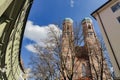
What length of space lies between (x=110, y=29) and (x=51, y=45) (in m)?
7.21

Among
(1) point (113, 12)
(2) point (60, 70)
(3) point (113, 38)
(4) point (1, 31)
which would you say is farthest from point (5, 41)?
(1) point (113, 12)

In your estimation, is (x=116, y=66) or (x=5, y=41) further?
(x=116, y=66)

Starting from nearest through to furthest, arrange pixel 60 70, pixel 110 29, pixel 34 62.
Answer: pixel 60 70, pixel 110 29, pixel 34 62

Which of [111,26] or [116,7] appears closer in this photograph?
[111,26]

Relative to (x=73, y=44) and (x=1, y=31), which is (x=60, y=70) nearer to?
(x=73, y=44)

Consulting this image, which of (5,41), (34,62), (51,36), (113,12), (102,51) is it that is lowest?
(5,41)

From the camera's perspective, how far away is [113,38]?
57.6 feet

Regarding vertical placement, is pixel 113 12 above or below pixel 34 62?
above

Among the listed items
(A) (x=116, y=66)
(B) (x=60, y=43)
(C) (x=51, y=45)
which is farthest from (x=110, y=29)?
(C) (x=51, y=45)

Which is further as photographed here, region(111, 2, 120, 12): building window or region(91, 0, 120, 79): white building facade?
region(111, 2, 120, 12): building window

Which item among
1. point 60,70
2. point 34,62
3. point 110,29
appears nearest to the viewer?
point 60,70

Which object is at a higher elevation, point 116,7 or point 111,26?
point 116,7

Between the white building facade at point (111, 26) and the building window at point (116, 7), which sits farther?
the building window at point (116, 7)

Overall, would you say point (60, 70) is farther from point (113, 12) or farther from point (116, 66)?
point (113, 12)
